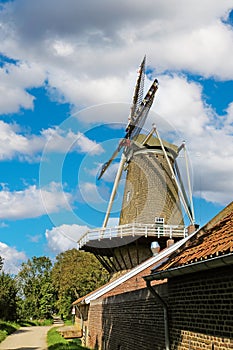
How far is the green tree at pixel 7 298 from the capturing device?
119ft

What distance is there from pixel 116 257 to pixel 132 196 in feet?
11.5

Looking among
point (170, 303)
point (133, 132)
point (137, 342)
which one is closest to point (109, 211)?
point (133, 132)

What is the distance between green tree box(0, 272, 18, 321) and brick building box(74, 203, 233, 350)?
27252 mm

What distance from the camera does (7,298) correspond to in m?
37.9

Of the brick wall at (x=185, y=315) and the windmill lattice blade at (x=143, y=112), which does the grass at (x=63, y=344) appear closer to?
the brick wall at (x=185, y=315)

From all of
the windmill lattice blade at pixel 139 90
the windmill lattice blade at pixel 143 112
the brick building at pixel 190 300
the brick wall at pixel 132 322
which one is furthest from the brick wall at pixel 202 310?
the windmill lattice blade at pixel 139 90

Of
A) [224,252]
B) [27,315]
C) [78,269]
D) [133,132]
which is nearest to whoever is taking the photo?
[224,252]

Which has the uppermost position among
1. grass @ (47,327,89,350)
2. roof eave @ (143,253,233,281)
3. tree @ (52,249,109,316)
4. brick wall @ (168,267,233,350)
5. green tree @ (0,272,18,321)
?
tree @ (52,249,109,316)

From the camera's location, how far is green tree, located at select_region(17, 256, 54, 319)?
56.9m

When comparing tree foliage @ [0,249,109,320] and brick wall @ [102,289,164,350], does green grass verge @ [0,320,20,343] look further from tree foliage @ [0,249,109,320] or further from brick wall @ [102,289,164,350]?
brick wall @ [102,289,164,350]

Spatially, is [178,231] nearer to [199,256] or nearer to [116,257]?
[116,257]

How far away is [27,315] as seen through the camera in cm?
5759

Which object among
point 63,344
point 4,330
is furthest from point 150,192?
point 4,330

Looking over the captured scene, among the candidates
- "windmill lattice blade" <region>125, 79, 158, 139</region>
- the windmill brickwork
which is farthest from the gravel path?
"windmill lattice blade" <region>125, 79, 158, 139</region>
